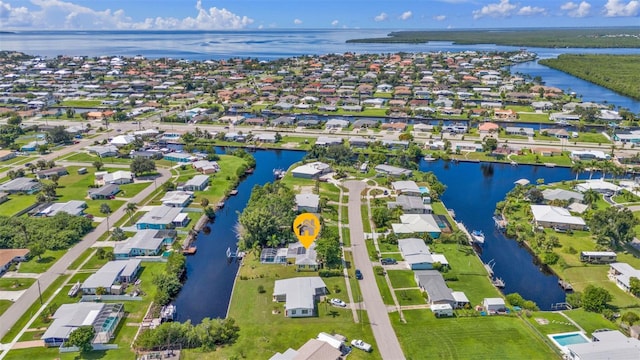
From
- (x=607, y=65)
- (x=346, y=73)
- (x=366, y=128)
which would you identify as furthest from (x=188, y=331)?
(x=607, y=65)

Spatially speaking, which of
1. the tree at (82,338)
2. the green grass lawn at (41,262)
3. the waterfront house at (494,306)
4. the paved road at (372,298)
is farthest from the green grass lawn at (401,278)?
the green grass lawn at (41,262)

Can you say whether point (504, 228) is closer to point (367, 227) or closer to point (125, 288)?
point (367, 227)

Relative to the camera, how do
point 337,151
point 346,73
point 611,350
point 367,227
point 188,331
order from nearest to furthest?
1. point 611,350
2. point 188,331
3. point 367,227
4. point 337,151
5. point 346,73

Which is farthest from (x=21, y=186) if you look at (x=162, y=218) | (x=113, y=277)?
(x=113, y=277)

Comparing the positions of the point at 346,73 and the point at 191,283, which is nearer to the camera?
the point at 191,283

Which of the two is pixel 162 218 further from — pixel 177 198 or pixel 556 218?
pixel 556 218

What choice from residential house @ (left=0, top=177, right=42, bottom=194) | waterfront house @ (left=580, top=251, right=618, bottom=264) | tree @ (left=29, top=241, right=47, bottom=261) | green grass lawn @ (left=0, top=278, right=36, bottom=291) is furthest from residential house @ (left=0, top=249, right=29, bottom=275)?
waterfront house @ (left=580, top=251, right=618, bottom=264)
